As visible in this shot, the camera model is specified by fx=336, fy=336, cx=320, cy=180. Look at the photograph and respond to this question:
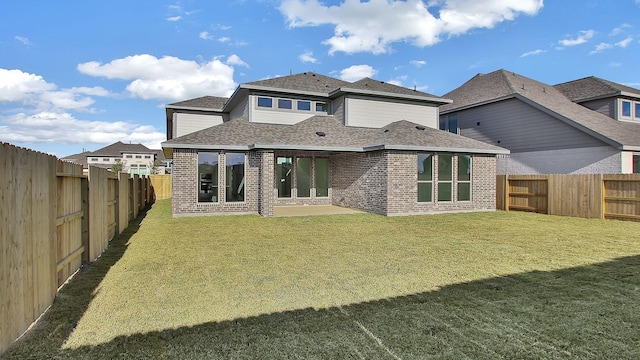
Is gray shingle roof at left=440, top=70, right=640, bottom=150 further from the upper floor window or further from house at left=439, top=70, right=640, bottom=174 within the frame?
the upper floor window

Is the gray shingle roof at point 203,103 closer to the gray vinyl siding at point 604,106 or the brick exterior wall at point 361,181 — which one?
the brick exterior wall at point 361,181

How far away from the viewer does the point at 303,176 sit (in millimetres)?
16312

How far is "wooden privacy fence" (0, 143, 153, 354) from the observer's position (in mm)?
3029

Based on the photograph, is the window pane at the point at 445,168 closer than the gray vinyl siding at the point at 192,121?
Yes

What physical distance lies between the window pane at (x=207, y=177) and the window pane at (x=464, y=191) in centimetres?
1013

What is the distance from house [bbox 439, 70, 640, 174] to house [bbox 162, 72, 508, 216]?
13.5 feet

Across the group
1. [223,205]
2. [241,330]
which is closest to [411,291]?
[241,330]

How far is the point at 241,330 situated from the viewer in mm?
3398

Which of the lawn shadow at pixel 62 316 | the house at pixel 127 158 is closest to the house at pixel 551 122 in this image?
the lawn shadow at pixel 62 316

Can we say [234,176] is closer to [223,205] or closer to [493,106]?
[223,205]

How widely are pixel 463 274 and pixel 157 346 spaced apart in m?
4.48

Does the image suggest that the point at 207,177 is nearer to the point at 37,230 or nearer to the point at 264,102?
the point at 264,102

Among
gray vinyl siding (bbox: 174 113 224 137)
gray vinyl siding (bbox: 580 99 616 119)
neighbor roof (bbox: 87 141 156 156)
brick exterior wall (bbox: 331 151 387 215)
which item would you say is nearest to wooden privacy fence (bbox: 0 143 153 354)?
brick exterior wall (bbox: 331 151 387 215)

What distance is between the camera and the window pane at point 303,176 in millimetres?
16234
